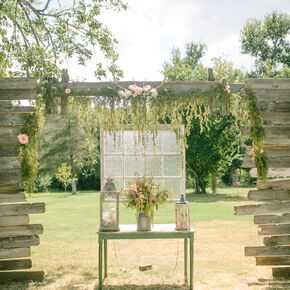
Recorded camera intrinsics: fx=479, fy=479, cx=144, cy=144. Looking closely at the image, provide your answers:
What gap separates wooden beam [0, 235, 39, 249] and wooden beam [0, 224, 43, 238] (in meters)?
0.05

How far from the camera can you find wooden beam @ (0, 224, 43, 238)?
673 centimetres

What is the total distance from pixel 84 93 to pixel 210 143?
1821 centimetres

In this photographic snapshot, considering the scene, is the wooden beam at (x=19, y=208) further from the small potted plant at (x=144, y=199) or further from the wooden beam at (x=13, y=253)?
the small potted plant at (x=144, y=199)

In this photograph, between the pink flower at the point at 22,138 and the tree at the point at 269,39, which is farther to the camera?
the tree at the point at 269,39

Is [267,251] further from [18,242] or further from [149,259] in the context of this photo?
[18,242]

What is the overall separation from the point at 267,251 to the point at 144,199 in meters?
1.94

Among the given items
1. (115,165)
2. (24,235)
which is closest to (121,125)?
(24,235)

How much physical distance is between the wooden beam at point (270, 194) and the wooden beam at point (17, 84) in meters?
3.42

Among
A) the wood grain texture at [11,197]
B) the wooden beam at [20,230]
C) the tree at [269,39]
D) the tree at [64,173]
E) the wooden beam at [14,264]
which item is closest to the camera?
the wood grain texture at [11,197]

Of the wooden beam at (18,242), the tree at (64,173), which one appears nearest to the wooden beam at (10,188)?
the wooden beam at (18,242)

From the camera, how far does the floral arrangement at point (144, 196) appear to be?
6358 mm

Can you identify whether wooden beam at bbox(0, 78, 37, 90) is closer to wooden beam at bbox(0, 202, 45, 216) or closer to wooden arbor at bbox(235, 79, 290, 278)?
wooden beam at bbox(0, 202, 45, 216)

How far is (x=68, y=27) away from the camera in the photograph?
1064cm

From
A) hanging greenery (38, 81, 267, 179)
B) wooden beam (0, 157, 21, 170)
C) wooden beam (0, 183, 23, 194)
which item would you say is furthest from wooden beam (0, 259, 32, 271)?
hanging greenery (38, 81, 267, 179)
